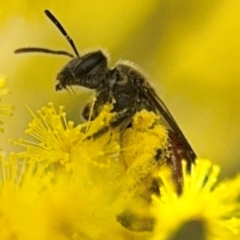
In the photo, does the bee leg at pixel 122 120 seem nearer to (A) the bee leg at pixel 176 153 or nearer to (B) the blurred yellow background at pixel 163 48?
(A) the bee leg at pixel 176 153

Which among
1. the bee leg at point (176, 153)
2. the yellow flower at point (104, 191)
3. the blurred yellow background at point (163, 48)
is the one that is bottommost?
the yellow flower at point (104, 191)

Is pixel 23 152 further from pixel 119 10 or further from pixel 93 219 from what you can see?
pixel 119 10

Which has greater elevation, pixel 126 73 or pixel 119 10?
pixel 119 10

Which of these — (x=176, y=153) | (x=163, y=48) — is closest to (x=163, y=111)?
(x=176, y=153)

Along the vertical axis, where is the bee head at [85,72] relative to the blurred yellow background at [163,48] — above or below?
below

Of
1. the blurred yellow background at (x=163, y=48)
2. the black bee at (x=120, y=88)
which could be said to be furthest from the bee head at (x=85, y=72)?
the blurred yellow background at (x=163, y=48)

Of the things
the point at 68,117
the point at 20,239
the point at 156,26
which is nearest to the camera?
the point at 20,239

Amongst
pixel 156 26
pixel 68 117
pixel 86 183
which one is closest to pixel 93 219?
pixel 86 183

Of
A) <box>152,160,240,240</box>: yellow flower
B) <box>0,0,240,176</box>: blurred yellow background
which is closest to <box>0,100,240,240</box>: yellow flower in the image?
<box>152,160,240,240</box>: yellow flower
